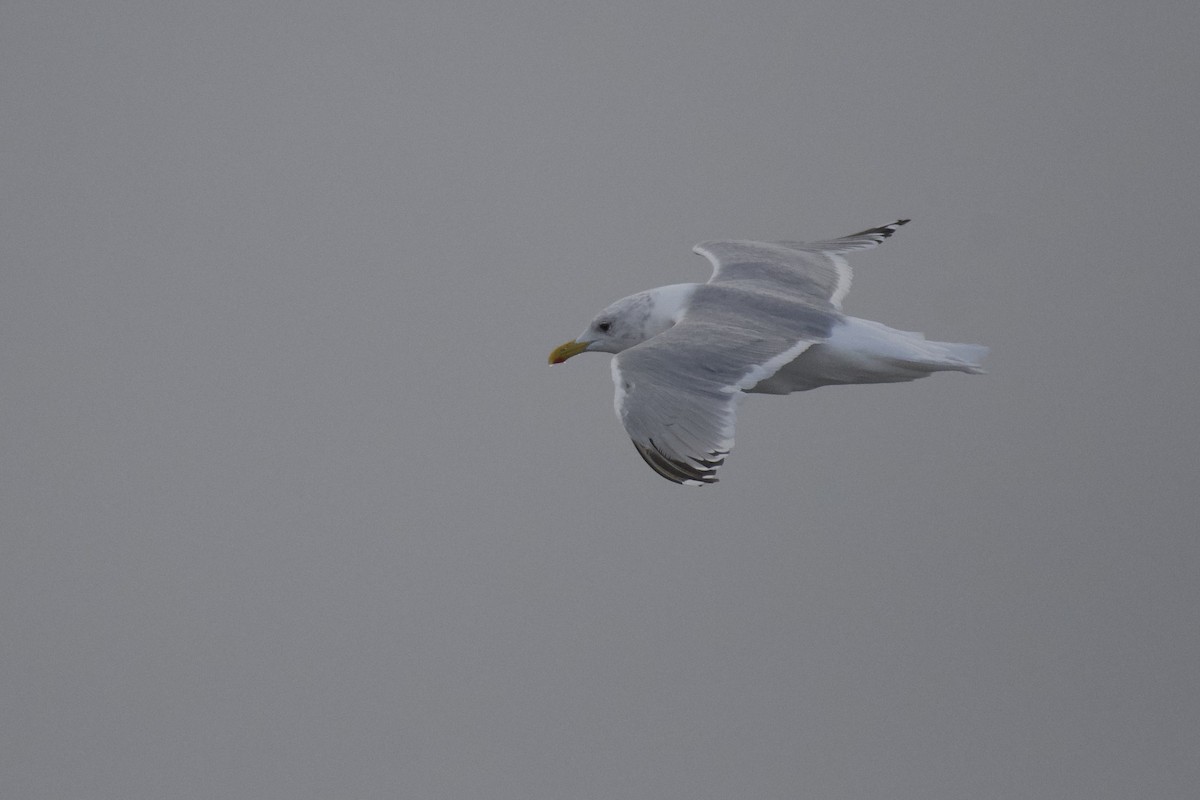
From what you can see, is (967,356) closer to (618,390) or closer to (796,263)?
(796,263)

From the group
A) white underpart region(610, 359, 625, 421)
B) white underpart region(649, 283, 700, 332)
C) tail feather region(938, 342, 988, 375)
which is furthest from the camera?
white underpart region(649, 283, 700, 332)

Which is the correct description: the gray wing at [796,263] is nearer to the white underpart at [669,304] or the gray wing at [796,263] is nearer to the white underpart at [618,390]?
the white underpart at [669,304]

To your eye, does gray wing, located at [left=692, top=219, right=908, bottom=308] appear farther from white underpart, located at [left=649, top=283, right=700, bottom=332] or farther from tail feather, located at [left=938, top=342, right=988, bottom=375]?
tail feather, located at [left=938, top=342, right=988, bottom=375]

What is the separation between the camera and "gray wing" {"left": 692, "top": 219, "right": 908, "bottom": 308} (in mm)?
5953

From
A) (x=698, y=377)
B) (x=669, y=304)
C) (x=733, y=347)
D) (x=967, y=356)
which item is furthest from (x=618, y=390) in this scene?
(x=967, y=356)

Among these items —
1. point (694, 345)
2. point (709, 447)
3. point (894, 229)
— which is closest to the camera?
point (709, 447)

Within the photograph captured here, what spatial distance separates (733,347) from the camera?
194 inches

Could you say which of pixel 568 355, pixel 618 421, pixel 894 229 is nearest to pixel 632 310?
pixel 568 355

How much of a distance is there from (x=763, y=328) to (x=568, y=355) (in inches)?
42.8

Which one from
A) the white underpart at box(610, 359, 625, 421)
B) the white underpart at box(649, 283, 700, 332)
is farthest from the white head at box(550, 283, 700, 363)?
the white underpart at box(610, 359, 625, 421)

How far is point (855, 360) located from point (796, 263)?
1.04m

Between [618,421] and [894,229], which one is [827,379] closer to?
[618,421]

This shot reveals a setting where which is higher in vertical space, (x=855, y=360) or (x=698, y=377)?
(x=855, y=360)

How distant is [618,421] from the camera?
4688 millimetres
